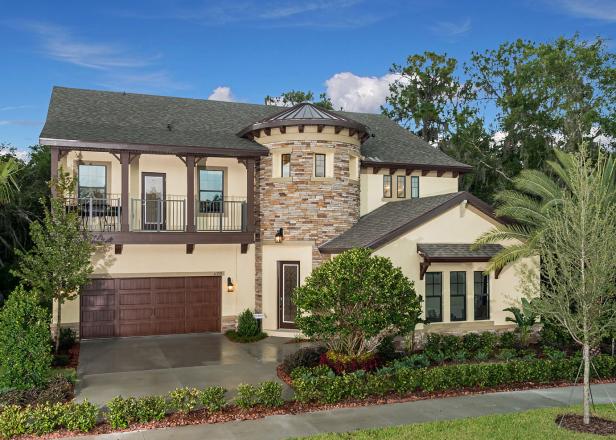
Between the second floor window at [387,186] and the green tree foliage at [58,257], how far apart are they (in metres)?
10.7

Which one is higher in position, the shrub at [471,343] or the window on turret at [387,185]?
the window on turret at [387,185]

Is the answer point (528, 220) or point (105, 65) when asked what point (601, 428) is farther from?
point (105, 65)

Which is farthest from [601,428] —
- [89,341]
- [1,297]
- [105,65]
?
[1,297]

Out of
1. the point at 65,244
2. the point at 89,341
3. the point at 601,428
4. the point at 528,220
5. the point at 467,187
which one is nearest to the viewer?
the point at 601,428

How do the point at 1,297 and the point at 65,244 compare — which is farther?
the point at 1,297

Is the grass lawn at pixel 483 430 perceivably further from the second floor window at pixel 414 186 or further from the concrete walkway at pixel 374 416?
the second floor window at pixel 414 186

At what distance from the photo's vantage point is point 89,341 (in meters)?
17.9

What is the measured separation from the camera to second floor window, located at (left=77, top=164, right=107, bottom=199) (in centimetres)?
1785

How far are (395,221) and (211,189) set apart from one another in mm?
6605

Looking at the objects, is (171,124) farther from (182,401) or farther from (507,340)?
(507,340)

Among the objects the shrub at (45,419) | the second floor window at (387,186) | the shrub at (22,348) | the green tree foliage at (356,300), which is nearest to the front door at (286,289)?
the second floor window at (387,186)

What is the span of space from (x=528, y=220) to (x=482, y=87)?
2237 centimetres

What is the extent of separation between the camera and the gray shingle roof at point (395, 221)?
636 inches

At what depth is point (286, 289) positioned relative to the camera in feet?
61.6
